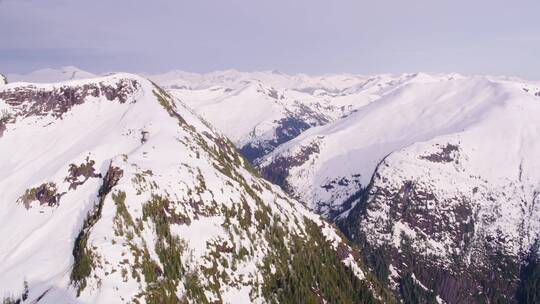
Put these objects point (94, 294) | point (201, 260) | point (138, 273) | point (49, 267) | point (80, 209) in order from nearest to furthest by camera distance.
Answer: point (94, 294)
point (138, 273)
point (49, 267)
point (201, 260)
point (80, 209)

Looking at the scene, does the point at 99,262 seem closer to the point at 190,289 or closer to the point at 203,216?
the point at 190,289

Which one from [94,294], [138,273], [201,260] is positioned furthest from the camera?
[201,260]

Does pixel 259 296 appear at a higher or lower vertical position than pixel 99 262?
lower

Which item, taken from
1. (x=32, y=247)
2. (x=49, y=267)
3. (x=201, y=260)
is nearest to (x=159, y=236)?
(x=201, y=260)

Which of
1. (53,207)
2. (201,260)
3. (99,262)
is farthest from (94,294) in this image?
(53,207)

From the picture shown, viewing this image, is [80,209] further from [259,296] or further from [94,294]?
[259,296]

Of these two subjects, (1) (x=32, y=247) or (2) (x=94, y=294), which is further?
(1) (x=32, y=247)

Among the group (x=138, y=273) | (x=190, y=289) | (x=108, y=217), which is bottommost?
(x=190, y=289)

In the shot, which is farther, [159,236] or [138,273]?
[159,236]

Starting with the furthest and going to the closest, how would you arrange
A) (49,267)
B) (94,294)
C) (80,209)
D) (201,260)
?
(80,209) → (201,260) → (49,267) → (94,294)
